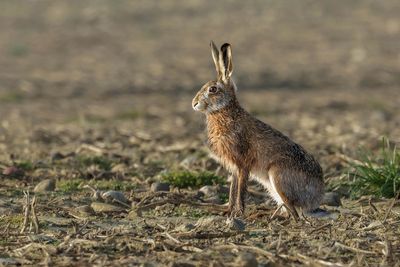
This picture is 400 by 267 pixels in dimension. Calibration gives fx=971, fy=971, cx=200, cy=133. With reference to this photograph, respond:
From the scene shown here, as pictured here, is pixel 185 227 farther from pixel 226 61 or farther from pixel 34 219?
pixel 226 61

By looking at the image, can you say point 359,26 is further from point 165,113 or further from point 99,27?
point 165,113

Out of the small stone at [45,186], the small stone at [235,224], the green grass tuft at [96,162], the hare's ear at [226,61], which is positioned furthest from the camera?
the green grass tuft at [96,162]

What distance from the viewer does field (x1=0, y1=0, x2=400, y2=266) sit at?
637cm

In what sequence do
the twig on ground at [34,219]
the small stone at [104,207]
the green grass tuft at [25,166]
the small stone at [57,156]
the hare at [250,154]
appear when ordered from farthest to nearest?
the small stone at [57,156], the green grass tuft at [25,166], the small stone at [104,207], the hare at [250,154], the twig on ground at [34,219]

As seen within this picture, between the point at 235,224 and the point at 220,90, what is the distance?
4.63ft

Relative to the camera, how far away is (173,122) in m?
14.3

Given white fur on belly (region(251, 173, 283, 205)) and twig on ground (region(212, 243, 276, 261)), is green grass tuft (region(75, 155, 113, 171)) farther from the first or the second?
twig on ground (region(212, 243, 276, 261))

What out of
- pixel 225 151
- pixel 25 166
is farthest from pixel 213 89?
pixel 25 166

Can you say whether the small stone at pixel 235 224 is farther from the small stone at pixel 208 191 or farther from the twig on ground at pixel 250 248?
the small stone at pixel 208 191

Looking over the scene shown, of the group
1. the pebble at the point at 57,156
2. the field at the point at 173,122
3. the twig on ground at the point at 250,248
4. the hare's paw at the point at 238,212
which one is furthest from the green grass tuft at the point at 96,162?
the twig on ground at the point at 250,248

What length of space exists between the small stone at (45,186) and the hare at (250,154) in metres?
1.56

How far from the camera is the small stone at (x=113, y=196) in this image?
7.88 meters

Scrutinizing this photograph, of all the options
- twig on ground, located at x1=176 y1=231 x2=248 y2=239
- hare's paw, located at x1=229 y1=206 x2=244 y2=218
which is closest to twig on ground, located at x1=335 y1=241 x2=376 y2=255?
twig on ground, located at x1=176 y1=231 x2=248 y2=239

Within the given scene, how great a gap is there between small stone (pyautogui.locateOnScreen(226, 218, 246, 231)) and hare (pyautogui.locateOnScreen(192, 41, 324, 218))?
0.37 m
